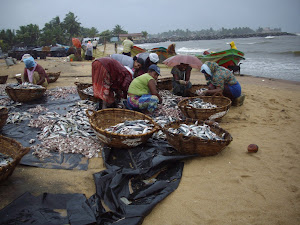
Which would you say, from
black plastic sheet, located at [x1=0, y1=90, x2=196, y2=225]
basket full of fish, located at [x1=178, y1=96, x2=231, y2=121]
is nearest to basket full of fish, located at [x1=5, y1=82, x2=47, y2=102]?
black plastic sheet, located at [x1=0, y1=90, x2=196, y2=225]

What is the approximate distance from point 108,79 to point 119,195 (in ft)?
9.73

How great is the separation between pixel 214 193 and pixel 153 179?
862mm

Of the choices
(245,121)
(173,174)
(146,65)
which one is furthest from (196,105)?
(173,174)

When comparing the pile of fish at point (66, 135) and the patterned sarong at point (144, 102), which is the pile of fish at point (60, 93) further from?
the patterned sarong at point (144, 102)

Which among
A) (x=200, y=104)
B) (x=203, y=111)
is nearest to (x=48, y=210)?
(x=203, y=111)

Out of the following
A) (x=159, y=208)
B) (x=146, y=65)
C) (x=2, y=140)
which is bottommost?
(x=159, y=208)

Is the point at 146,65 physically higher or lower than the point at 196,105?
higher

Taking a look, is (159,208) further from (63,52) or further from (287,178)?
(63,52)

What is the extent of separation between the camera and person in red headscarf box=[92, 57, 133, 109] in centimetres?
479

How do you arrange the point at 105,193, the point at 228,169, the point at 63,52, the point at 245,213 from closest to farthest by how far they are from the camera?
the point at 245,213 < the point at 105,193 < the point at 228,169 < the point at 63,52

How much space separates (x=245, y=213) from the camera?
2.44 metres

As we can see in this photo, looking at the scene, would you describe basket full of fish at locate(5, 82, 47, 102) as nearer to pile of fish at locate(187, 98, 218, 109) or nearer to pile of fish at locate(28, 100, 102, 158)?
pile of fish at locate(28, 100, 102, 158)

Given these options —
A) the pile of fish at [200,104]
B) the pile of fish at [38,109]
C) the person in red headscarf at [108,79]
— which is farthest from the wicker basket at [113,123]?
the pile of fish at [38,109]

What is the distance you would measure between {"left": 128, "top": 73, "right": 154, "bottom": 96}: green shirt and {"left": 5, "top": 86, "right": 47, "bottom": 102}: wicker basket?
2.98 metres
